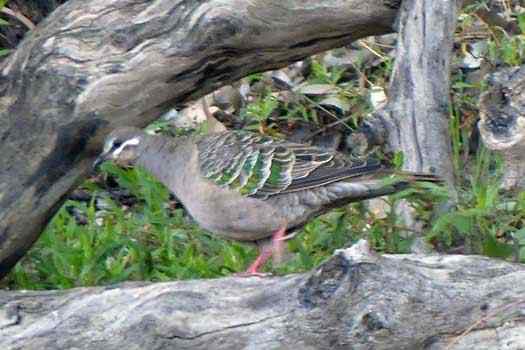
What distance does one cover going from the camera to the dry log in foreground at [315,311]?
4828 mm

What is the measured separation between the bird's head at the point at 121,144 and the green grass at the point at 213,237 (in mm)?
653

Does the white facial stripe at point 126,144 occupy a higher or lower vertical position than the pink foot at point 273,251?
higher

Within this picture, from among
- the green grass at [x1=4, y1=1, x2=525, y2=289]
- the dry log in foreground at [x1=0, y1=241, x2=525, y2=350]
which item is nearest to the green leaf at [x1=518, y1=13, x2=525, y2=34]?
the green grass at [x1=4, y1=1, x2=525, y2=289]

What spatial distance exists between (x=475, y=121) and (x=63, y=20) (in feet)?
9.55

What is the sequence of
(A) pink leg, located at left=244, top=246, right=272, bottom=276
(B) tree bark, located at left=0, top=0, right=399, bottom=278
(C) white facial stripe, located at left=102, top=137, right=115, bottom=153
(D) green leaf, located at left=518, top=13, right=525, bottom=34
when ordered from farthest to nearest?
(D) green leaf, located at left=518, top=13, right=525, bottom=34 < (A) pink leg, located at left=244, top=246, right=272, bottom=276 < (C) white facial stripe, located at left=102, top=137, right=115, bottom=153 < (B) tree bark, located at left=0, top=0, right=399, bottom=278

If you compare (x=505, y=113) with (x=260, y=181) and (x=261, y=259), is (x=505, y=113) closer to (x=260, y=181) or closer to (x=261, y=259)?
(x=260, y=181)

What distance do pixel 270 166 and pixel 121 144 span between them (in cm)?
69

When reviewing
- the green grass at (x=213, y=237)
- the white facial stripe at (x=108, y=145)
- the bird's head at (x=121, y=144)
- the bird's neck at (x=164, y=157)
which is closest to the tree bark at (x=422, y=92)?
the green grass at (x=213, y=237)

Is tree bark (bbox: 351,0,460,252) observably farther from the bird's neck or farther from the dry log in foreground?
the dry log in foreground

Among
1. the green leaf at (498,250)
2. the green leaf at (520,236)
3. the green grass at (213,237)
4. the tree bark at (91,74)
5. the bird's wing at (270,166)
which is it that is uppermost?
the tree bark at (91,74)

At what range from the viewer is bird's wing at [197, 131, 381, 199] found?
6.32 metres

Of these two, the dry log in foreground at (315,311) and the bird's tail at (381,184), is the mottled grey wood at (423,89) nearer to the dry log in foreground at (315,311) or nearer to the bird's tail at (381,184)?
the bird's tail at (381,184)

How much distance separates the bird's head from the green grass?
653mm

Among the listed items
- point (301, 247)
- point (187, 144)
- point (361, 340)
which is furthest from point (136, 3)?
point (361, 340)
